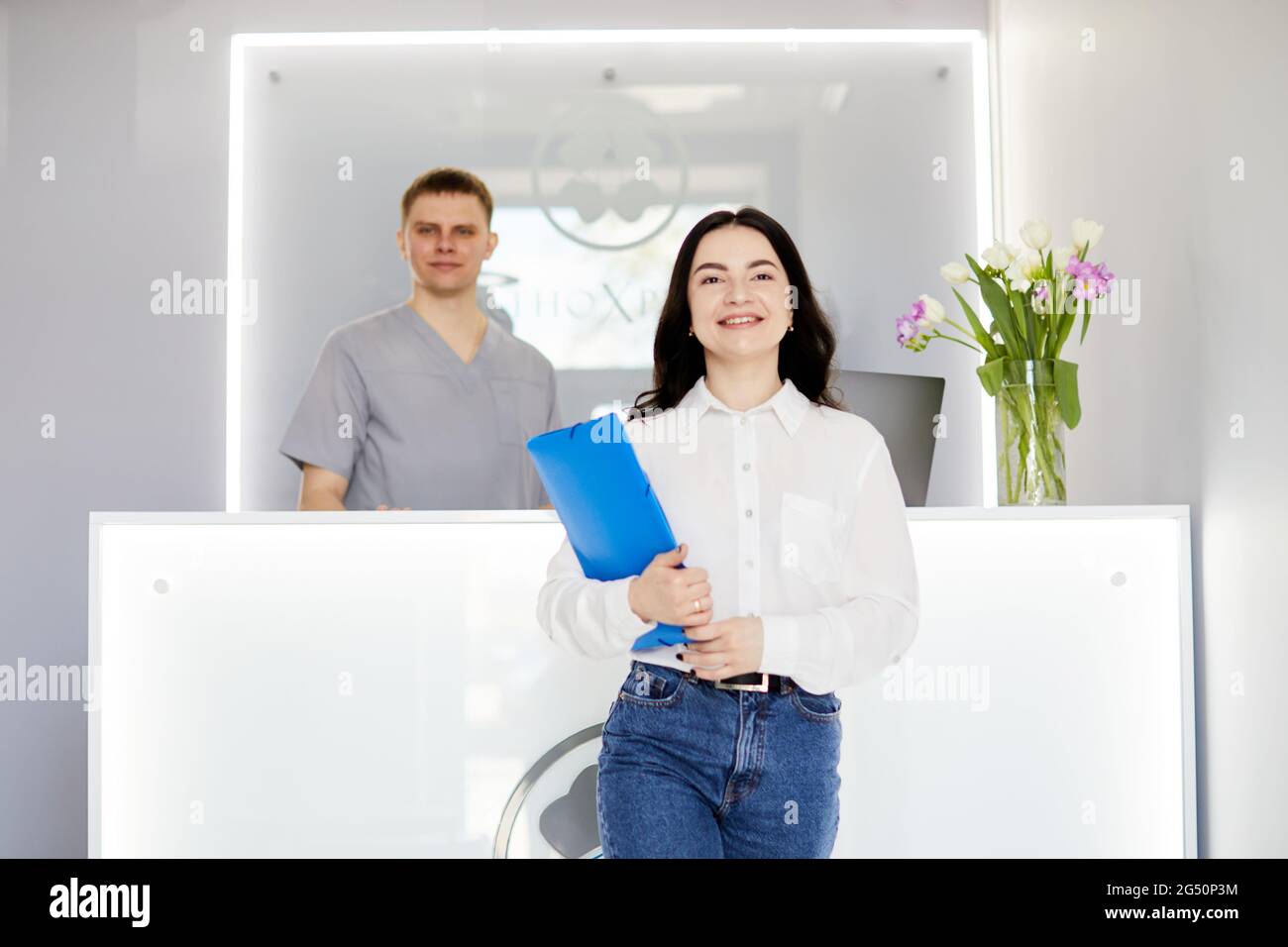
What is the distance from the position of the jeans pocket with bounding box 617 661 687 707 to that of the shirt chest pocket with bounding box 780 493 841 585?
184mm

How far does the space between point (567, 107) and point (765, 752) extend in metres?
2.01

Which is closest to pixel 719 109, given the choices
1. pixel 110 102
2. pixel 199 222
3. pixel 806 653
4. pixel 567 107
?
pixel 567 107

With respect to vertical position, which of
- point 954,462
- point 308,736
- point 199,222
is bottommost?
point 308,736

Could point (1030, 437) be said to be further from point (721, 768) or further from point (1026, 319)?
point (721, 768)

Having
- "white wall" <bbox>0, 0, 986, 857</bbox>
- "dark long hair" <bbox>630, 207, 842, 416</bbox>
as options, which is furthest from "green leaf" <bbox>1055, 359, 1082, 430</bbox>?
"white wall" <bbox>0, 0, 986, 857</bbox>

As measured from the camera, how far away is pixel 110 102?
280cm

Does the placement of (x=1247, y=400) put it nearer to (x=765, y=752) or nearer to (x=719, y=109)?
(x=765, y=752)

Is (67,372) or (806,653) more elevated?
(67,372)

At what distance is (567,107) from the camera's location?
113 inches

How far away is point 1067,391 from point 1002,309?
18 centimetres

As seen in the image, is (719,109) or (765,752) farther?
(719,109)

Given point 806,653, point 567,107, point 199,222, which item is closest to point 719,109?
point 567,107
